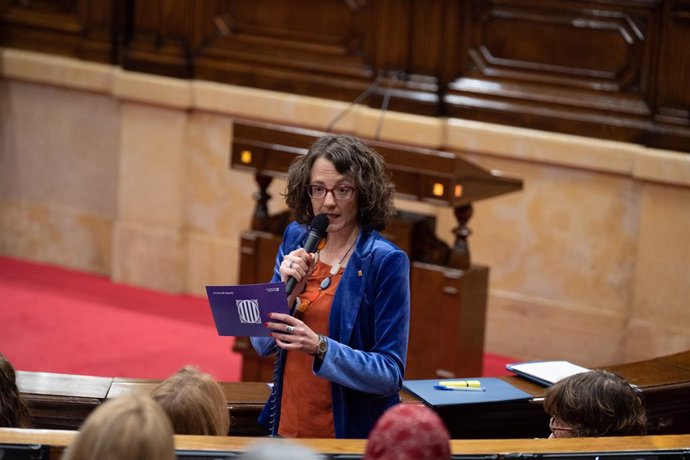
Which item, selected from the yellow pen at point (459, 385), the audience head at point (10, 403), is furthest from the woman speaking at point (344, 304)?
the audience head at point (10, 403)

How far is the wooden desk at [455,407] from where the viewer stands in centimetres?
380

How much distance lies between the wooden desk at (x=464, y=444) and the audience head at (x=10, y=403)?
395 millimetres

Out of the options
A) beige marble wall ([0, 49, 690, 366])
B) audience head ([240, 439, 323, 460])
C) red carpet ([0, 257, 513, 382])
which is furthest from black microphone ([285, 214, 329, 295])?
beige marble wall ([0, 49, 690, 366])

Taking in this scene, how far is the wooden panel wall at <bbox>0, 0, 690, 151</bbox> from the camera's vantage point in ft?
23.5

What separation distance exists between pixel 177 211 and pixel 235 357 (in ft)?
5.33

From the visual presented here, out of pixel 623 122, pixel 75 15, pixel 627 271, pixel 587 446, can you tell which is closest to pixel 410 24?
pixel 623 122

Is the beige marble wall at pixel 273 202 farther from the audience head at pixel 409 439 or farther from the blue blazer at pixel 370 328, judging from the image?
the audience head at pixel 409 439

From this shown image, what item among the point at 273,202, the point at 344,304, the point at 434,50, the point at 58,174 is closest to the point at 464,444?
the point at 344,304

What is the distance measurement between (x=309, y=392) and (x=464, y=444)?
0.63 meters

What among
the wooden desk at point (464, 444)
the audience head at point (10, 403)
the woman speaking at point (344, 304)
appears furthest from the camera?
the woman speaking at point (344, 304)

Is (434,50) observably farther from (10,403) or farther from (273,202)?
(10,403)

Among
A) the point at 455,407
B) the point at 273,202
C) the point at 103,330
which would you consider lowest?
the point at 103,330

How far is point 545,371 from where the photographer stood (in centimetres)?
417

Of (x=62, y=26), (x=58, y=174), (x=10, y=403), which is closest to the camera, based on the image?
(x=10, y=403)
